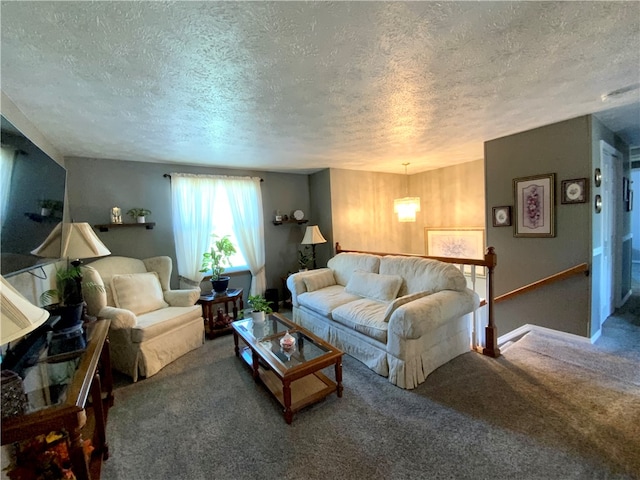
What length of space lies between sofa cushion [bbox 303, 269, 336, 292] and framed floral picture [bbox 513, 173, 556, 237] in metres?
2.36

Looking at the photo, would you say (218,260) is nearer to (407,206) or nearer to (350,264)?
(350,264)

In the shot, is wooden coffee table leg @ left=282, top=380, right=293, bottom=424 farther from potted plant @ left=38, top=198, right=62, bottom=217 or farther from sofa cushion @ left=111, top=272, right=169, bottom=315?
sofa cushion @ left=111, top=272, right=169, bottom=315

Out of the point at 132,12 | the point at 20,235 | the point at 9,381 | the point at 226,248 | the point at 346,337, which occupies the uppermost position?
the point at 132,12

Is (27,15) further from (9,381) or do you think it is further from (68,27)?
(9,381)

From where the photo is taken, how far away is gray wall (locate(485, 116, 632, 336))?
2.68 metres

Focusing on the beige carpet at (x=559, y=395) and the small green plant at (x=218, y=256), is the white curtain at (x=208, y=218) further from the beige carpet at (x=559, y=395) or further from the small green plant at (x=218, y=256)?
the beige carpet at (x=559, y=395)

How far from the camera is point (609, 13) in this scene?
4.08 ft

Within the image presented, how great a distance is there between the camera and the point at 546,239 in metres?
2.94

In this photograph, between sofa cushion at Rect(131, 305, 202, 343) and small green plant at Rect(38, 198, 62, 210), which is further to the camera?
sofa cushion at Rect(131, 305, 202, 343)

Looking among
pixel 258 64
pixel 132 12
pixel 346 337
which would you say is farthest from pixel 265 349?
pixel 132 12

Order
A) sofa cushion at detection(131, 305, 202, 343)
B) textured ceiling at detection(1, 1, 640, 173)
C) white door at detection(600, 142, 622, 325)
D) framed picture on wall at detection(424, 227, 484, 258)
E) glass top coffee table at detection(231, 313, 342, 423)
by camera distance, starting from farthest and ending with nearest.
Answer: framed picture on wall at detection(424, 227, 484, 258) → white door at detection(600, 142, 622, 325) → sofa cushion at detection(131, 305, 202, 343) → glass top coffee table at detection(231, 313, 342, 423) → textured ceiling at detection(1, 1, 640, 173)

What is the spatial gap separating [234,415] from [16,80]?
253 centimetres

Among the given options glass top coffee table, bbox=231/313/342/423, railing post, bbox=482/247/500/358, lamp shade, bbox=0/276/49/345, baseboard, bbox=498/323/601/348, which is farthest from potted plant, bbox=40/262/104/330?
baseboard, bbox=498/323/601/348

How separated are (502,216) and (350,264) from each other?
198cm
